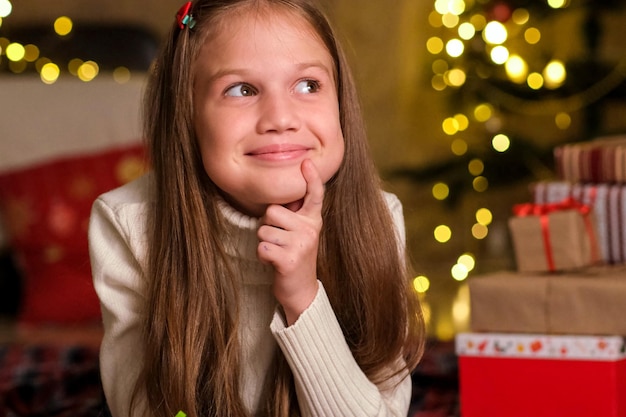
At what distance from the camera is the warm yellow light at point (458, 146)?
341cm

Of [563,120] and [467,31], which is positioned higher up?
[467,31]

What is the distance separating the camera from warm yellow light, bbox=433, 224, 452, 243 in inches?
136

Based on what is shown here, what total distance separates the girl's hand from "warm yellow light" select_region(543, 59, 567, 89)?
1.96 meters

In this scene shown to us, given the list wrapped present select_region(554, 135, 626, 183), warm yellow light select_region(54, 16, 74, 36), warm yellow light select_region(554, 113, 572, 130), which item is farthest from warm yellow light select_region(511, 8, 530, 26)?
warm yellow light select_region(54, 16, 74, 36)

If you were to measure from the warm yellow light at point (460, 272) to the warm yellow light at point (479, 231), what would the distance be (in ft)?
0.98

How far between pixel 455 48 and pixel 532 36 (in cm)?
43

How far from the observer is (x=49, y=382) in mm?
1824

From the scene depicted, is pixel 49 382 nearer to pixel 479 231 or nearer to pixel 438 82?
pixel 438 82

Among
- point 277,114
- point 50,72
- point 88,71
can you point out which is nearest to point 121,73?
point 88,71

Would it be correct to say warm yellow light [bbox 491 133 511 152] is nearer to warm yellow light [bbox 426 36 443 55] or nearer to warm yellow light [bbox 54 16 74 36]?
warm yellow light [bbox 426 36 443 55]

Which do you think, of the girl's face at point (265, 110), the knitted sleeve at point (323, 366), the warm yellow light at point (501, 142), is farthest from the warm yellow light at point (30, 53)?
the knitted sleeve at point (323, 366)

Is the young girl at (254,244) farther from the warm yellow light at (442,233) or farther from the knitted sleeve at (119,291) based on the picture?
the warm yellow light at (442,233)

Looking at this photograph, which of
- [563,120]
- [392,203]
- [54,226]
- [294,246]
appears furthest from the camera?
[563,120]

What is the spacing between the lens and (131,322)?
1.21m
